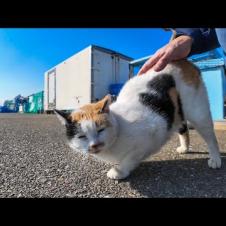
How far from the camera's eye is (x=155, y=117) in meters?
1.48

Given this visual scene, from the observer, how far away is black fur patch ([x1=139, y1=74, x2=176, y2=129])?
5.02 feet

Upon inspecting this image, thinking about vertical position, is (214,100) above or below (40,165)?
above

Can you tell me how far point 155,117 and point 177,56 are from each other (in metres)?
0.46

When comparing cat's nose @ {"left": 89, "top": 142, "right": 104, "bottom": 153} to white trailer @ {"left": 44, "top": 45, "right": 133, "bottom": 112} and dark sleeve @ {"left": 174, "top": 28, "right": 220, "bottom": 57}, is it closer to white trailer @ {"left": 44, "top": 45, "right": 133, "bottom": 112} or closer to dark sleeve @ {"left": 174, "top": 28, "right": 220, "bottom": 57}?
white trailer @ {"left": 44, "top": 45, "right": 133, "bottom": 112}

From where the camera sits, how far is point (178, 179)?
4.37 ft

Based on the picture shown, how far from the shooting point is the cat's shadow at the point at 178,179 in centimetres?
117

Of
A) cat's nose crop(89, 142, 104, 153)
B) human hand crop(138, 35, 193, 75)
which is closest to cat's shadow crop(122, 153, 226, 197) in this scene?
cat's nose crop(89, 142, 104, 153)

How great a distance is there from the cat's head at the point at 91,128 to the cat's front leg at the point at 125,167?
125 millimetres
